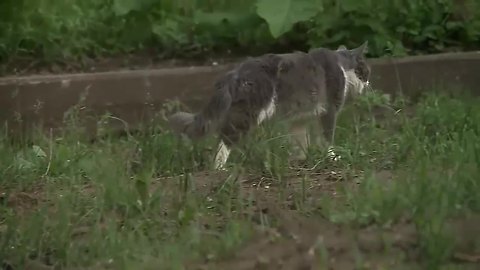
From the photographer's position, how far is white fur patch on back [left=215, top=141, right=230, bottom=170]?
16.0 ft

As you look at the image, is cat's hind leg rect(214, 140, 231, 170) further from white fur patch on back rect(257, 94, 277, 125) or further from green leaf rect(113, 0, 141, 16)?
green leaf rect(113, 0, 141, 16)

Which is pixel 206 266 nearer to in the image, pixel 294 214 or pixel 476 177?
pixel 294 214

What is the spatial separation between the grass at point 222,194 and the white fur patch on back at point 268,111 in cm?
25

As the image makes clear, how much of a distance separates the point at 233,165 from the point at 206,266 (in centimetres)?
151

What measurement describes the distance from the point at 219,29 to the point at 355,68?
4.61ft

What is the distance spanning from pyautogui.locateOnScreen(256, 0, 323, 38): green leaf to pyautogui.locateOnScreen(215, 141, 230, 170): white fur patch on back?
0.91 m

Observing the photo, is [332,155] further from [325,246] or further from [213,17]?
[213,17]

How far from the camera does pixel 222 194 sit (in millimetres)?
4203

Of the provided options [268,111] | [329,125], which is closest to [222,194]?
[268,111]

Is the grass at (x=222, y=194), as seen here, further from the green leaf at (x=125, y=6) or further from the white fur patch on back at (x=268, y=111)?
the green leaf at (x=125, y=6)

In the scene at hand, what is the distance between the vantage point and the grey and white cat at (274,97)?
547 cm

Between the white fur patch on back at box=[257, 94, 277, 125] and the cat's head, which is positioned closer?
the white fur patch on back at box=[257, 94, 277, 125]

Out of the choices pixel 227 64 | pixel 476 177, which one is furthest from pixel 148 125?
pixel 476 177

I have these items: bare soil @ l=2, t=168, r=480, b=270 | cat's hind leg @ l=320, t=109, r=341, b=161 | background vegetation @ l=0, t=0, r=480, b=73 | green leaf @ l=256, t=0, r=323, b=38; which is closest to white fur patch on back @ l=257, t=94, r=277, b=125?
cat's hind leg @ l=320, t=109, r=341, b=161
